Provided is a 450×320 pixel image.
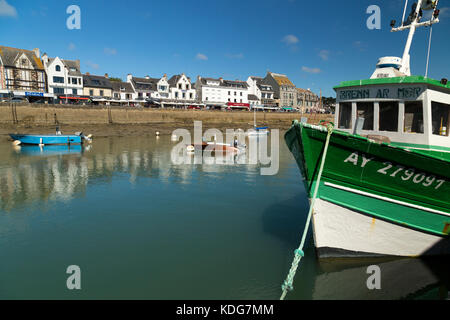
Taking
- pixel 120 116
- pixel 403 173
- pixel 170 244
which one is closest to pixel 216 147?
pixel 170 244

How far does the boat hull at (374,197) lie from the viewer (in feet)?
23.9

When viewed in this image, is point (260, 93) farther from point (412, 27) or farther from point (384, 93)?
point (384, 93)

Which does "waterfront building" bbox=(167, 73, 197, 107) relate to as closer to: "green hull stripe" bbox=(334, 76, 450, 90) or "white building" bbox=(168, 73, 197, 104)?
"white building" bbox=(168, 73, 197, 104)

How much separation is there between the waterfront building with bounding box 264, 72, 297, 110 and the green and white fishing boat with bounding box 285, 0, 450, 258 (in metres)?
87.7

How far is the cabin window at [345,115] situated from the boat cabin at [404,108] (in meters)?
0.31

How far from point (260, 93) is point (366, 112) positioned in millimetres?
86691

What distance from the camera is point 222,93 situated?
86812 mm

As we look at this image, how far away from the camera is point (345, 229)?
27.6ft

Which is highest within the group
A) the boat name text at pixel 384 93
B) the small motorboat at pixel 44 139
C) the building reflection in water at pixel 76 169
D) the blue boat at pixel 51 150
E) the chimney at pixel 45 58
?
the chimney at pixel 45 58

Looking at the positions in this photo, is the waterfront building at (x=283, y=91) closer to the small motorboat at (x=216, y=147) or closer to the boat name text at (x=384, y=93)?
the small motorboat at (x=216, y=147)

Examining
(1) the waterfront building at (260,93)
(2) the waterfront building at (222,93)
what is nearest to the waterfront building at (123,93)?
(2) the waterfront building at (222,93)

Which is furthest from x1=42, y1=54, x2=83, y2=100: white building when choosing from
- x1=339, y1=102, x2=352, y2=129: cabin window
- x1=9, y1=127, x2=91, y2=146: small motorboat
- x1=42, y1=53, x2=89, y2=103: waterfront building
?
x1=339, y1=102, x2=352, y2=129: cabin window

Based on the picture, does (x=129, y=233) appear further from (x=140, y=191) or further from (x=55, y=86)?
(x=55, y=86)
